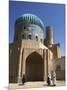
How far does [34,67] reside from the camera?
95.0 inches

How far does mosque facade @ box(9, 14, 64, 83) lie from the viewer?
2383 millimetres

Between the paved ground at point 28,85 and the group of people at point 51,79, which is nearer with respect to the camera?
the paved ground at point 28,85

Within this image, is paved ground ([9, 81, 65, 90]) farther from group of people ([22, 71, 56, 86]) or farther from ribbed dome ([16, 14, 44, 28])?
ribbed dome ([16, 14, 44, 28])


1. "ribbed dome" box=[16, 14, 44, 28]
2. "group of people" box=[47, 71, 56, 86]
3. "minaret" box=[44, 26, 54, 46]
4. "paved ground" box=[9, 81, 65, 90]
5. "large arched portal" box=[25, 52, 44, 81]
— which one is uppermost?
"ribbed dome" box=[16, 14, 44, 28]

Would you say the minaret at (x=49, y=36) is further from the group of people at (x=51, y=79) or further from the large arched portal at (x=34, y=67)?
the group of people at (x=51, y=79)

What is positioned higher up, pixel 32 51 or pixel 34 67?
pixel 32 51

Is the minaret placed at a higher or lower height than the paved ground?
higher

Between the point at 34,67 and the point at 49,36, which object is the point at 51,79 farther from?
the point at 49,36

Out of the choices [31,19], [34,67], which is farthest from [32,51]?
[31,19]

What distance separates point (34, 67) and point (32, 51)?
15 cm

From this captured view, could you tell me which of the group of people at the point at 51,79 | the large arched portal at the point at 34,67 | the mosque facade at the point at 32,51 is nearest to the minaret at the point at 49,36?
the mosque facade at the point at 32,51

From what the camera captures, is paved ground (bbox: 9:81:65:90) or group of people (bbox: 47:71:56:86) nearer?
paved ground (bbox: 9:81:65:90)

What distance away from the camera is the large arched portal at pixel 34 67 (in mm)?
2398

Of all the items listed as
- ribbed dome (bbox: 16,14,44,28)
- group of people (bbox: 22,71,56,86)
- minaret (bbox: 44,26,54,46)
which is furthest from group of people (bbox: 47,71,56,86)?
ribbed dome (bbox: 16,14,44,28)
